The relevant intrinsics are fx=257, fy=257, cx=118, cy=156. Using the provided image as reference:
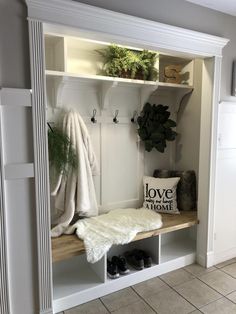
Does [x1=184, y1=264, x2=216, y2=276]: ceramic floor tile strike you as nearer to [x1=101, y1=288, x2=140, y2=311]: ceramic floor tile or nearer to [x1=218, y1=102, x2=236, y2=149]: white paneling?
[x1=101, y1=288, x2=140, y2=311]: ceramic floor tile

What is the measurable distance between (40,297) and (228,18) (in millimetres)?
2859

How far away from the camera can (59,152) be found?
6.82 ft

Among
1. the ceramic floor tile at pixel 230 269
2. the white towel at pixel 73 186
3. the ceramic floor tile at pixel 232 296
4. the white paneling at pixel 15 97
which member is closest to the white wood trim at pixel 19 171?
the white paneling at pixel 15 97

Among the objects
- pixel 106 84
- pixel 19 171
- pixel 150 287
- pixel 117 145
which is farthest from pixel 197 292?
pixel 106 84

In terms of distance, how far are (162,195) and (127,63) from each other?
4.45ft

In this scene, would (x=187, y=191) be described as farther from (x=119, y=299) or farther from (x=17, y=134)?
(x=17, y=134)

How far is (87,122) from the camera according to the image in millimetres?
2467

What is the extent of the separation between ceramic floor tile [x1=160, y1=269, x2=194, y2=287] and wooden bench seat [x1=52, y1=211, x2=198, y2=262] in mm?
481

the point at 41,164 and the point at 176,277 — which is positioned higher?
the point at 41,164

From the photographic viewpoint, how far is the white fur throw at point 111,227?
6.61 ft

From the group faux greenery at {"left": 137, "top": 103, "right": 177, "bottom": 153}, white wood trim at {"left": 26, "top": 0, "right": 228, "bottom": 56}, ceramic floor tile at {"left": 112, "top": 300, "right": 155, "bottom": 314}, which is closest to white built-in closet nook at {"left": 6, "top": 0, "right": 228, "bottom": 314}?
white wood trim at {"left": 26, "top": 0, "right": 228, "bottom": 56}

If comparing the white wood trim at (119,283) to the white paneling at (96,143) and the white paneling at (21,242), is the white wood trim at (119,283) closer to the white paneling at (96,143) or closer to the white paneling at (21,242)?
the white paneling at (21,242)

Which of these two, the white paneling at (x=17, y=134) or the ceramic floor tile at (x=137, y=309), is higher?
the white paneling at (x=17, y=134)

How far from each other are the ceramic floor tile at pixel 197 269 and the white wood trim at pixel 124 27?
206cm
